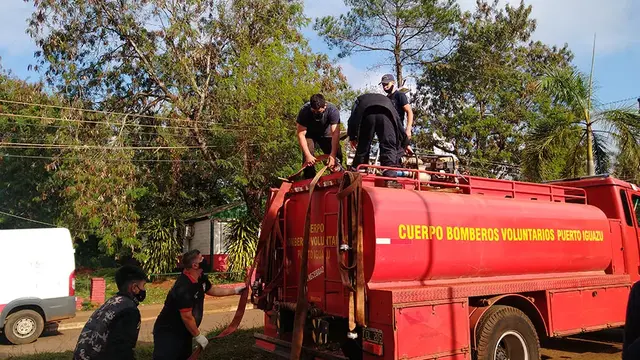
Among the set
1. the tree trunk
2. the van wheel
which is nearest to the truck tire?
the van wheel

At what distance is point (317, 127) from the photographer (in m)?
6.64

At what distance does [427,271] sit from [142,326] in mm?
9174

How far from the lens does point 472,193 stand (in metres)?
6.04

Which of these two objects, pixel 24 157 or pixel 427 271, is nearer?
pixel 427 271

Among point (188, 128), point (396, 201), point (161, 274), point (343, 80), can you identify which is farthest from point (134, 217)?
point (396, 201)

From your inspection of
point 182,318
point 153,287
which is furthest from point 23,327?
point 182,318

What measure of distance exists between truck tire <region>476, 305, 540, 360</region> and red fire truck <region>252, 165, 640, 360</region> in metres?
0.01

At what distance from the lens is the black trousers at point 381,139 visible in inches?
235

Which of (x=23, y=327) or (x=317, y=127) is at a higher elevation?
(x=317, y=127)

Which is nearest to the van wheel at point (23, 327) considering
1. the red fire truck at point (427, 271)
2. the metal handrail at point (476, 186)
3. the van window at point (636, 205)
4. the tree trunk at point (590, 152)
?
the red fire truck at point (427, 271)

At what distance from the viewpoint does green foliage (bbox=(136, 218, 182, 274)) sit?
762 inches

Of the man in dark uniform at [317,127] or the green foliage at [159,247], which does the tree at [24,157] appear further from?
the man in dark uniform at [317,127]

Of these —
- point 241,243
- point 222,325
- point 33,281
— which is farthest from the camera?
point 241,243

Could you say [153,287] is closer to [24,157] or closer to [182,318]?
[24,157]
